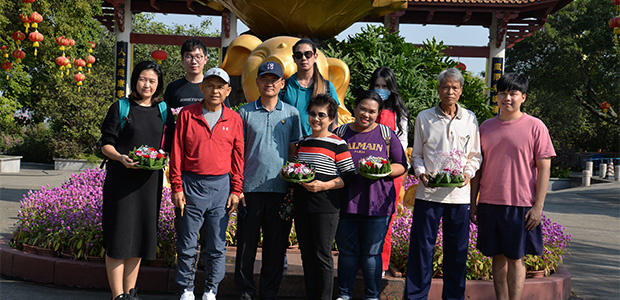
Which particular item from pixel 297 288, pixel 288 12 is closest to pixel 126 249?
pixel 297 288

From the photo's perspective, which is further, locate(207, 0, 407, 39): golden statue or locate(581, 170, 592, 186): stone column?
locate(581, 170, 592, 186): stone column

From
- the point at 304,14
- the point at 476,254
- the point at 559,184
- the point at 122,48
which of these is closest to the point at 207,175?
the point at 476,254

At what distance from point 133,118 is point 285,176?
3.05ft

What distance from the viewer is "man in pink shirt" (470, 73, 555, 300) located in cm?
304

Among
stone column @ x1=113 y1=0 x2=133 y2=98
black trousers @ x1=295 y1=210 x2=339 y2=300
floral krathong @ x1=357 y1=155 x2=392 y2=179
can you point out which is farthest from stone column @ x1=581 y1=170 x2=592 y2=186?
black trousers @ x1=295 y1=210 x2=339 y2=300

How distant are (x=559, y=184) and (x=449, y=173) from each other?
16.0 m

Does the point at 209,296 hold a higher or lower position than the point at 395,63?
lower

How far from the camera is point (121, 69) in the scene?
15.1 m

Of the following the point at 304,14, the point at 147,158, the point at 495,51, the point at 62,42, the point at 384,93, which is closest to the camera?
the point at 147,158

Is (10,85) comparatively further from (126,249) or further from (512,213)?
(512,213)

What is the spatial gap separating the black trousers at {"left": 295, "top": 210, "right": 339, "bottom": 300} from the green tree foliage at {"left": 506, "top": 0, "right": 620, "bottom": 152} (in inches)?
834

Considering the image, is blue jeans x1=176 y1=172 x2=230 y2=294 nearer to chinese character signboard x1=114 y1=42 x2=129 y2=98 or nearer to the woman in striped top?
the woman in striped top

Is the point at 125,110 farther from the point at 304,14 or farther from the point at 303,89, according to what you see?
the point at 304,14

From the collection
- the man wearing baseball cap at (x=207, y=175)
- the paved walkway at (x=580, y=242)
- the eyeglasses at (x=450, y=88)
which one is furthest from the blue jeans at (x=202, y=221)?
the eyeglasses at (x=450, y=88)
